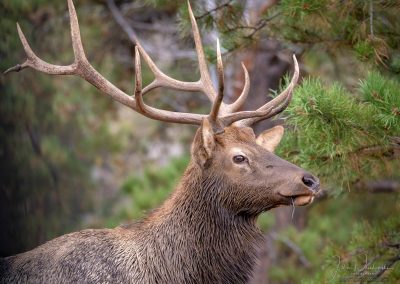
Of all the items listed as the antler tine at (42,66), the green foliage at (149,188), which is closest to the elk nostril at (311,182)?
the antler tine at (42,66)

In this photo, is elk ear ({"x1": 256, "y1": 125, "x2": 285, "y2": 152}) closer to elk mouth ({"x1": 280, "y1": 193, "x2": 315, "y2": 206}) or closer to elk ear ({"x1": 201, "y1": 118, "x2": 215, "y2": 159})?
elk ear ({"x1": 201, "y1": 118, "x2": 215, "y2": 159})

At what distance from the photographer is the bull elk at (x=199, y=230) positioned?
211 inches

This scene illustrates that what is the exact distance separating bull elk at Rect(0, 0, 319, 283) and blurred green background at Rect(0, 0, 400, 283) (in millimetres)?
484

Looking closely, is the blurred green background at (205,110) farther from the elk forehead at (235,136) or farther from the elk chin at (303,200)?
the elk chin at (303,200)

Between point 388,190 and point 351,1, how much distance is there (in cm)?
418

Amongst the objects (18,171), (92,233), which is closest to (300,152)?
(92,233)

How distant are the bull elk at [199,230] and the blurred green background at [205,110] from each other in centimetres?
48

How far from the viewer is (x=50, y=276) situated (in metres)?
5.42

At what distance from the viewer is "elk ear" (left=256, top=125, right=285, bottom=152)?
5.90m

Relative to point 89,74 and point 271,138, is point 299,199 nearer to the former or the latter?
point 271,138

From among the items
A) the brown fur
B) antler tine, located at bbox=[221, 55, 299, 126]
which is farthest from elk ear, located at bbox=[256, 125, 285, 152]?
the brown fur

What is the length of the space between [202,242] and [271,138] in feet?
3.33

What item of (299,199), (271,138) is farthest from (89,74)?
(299,199)

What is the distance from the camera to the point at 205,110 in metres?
13.3
